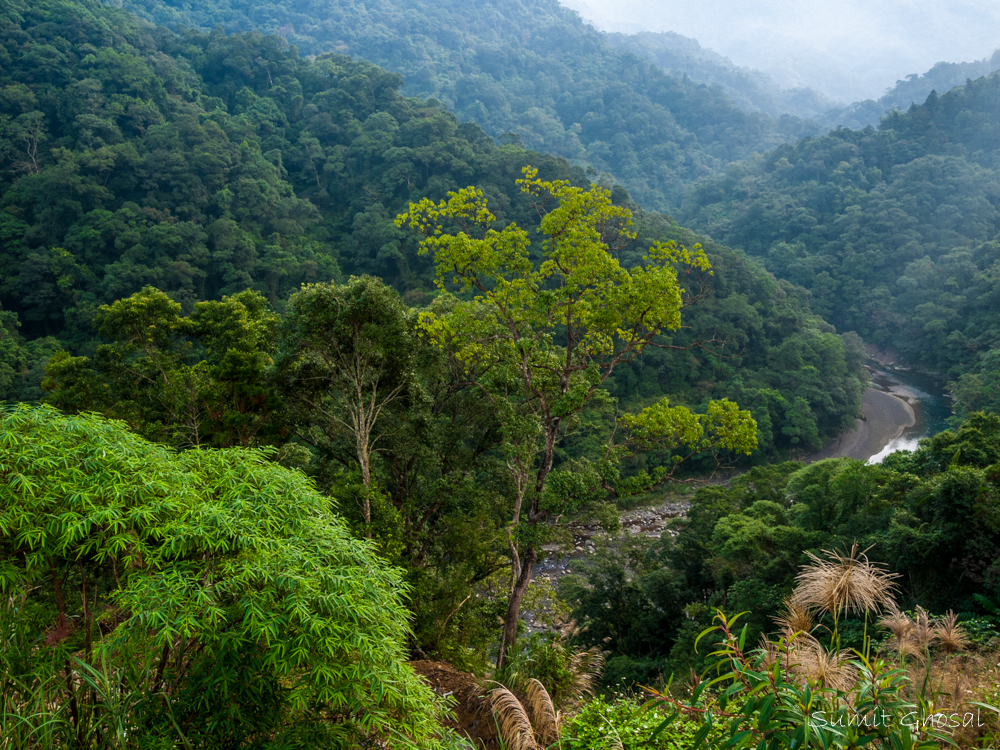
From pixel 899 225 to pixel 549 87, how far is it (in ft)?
198

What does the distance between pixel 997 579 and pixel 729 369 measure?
86.5 feet

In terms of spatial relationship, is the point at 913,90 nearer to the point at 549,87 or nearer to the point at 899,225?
the point at 549,87

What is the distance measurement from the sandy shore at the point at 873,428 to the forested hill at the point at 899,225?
14.0ft

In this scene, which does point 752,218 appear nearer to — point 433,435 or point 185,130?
point 185,130

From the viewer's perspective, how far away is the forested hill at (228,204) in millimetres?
27784

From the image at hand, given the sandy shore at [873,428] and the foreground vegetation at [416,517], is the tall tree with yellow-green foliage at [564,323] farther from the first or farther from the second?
the sandy shore at [873,428]

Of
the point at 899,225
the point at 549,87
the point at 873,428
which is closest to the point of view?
the point at 873,428

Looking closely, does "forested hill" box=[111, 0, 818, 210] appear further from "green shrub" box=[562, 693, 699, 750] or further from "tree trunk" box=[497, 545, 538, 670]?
"green shrub" box=[562, 693, 699, 750]

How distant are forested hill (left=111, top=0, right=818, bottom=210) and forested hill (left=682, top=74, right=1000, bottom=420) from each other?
1600 centimetres

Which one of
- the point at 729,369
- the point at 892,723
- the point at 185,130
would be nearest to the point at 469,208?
the point at 892,723

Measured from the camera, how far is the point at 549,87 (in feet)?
295

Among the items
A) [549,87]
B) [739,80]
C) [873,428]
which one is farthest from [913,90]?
[873,428]

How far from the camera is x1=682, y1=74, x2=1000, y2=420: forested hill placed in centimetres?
3847

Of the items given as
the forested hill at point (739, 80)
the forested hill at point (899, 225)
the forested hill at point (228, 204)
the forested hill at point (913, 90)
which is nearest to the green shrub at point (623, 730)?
the forested hill at point (228, 204)
